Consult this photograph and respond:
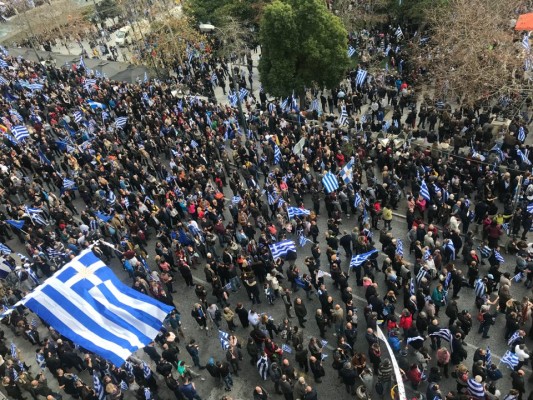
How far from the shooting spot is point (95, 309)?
10172 mm

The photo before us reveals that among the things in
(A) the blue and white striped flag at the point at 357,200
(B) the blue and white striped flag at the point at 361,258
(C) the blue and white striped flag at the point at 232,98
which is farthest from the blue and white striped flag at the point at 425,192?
(C) the blue and white striped flag at the point at 232,98

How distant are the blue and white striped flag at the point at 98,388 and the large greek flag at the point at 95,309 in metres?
4.20

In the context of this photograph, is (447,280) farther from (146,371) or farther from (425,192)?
(146,371)

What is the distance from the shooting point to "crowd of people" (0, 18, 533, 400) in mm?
13406

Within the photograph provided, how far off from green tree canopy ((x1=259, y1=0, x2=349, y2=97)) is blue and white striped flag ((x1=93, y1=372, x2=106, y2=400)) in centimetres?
1919

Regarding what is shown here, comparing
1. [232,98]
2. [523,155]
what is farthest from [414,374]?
[232,98]

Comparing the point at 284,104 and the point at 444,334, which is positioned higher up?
the point at 284,104

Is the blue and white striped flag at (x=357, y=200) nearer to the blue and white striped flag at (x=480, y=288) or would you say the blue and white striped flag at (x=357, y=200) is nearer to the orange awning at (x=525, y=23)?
the blue and white striped flag at (x=480, y=288)

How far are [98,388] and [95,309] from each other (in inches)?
181

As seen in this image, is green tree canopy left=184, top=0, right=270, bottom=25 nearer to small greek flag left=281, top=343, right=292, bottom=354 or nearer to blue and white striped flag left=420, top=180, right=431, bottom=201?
blue and white striped flag left=420, top=180, right=431, bottom=201

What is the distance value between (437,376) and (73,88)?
34160 millimetres

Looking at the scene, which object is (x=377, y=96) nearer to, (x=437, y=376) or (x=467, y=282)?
(x=467, y=282)

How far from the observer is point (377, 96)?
28188mm

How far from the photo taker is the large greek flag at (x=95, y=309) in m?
9.87
